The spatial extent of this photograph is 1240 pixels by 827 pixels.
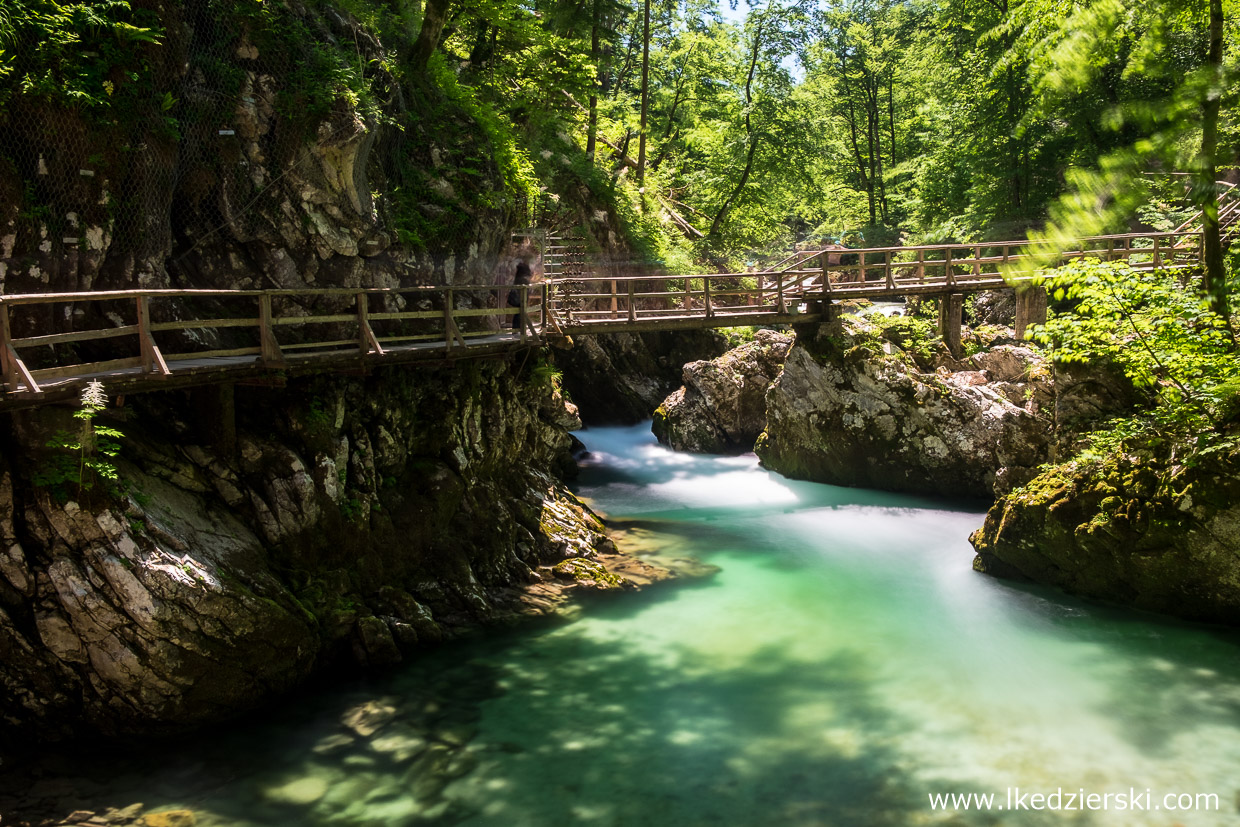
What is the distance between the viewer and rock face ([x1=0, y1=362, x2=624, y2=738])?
7.45 meters

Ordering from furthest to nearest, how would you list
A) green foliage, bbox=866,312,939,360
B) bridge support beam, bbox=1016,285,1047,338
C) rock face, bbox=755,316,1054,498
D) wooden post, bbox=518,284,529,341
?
1. green foliage, bbox=866,312,939,360
2. bridge support beam, bbox=1016,285,1047,338
3. rock face, bbox=755,316,1054,498
4. wooden post, bbox=518,284,529,341

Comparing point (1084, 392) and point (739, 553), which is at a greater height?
point (1084, 392)

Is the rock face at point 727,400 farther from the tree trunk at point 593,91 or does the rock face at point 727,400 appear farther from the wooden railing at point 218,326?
the wooden railing at point 218,326

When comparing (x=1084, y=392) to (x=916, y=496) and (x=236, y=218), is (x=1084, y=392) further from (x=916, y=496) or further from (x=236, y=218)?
(x=236, y=218)

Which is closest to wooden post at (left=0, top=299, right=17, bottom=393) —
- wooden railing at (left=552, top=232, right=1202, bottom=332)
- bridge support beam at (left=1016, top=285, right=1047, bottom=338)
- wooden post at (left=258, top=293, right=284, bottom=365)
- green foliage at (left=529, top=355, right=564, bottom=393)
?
wooden post at (left=258, top=293, right=284, bottom=365)

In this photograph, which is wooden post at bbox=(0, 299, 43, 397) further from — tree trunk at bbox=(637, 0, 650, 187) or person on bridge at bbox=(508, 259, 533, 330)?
tree trunk at bbox=(637, 0, 650, 187)

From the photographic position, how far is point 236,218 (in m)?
10.2

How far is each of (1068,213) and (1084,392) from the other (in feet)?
30.3

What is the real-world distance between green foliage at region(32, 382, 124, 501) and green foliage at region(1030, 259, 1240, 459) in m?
10.5

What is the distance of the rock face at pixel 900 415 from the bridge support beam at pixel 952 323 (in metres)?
0.60

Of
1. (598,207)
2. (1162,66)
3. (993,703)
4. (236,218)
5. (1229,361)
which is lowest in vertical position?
(993,703)

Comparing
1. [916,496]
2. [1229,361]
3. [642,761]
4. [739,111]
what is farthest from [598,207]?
[642,761]

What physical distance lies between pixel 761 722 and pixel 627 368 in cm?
1746

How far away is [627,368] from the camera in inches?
1004
